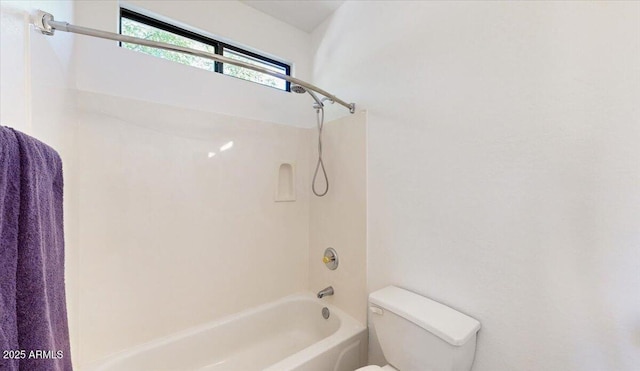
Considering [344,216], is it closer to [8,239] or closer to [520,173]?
[520,173]

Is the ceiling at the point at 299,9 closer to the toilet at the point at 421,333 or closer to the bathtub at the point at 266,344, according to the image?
the toilet at the point at 421,333

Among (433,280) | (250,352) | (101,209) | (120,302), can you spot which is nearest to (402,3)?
(433,280)

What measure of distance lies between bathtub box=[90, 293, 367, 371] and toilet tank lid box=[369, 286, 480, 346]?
464 mm

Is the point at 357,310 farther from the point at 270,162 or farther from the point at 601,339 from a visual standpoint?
the point at 270,162

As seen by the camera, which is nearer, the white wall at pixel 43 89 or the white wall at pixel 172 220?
the white wall at pixel 43 89

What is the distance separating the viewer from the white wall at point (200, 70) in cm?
133

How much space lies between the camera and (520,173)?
93 cm

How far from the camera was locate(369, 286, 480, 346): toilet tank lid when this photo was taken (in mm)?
963

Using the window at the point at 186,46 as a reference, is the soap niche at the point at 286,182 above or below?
below

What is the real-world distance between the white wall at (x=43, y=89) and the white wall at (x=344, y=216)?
144 cm

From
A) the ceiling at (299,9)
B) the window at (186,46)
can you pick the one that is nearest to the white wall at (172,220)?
the window at (186,46)

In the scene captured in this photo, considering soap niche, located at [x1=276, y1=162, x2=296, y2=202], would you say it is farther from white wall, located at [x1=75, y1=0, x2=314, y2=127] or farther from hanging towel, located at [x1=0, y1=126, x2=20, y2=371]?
hanging towel, located at [x1=0, y1=126, x2=20, y2=371]

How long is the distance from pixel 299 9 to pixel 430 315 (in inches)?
87.7

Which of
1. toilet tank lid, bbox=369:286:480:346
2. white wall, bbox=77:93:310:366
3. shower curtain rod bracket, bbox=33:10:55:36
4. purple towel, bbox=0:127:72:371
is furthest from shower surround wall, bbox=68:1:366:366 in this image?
purple towel, bbox=0:127:72:371
